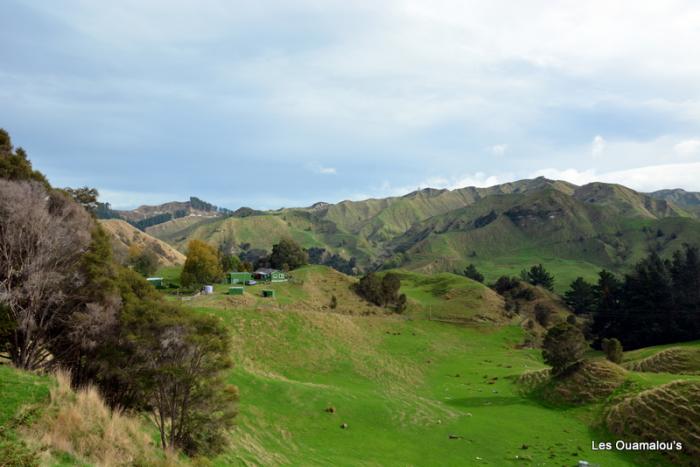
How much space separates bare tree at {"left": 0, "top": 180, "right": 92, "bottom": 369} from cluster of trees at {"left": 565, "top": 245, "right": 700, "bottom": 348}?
11242cm

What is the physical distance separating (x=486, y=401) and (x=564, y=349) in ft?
40.2

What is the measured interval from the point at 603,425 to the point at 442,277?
11110 centimetres

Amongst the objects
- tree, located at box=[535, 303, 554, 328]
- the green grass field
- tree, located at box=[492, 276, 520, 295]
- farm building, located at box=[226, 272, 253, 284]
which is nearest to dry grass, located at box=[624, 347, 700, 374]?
the green grass field

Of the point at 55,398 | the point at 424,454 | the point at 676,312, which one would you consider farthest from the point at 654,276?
the point at 55,398

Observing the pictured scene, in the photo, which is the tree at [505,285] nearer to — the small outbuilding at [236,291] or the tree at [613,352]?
the tree at [613,352]

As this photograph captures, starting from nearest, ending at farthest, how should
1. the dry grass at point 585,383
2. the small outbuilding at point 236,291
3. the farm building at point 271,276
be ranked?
the dry grass at point 585,383
the small outbuilding at point 236,291
the farm building at point 271,276

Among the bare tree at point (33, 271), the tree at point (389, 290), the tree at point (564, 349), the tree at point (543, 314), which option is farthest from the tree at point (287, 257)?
the bare tree at point (33, 271)

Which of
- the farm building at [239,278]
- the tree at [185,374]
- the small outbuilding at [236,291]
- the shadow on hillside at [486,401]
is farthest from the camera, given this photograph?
the farm building at [239,278]

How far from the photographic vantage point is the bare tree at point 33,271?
72.8 feet

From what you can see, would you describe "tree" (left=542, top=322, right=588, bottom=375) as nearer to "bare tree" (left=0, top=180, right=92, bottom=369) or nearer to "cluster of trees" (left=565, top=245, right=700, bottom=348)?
"bare tree" (left=0, top=180, right=92, bottom=369)

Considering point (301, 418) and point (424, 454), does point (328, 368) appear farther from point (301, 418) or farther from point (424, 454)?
point (424, 454)

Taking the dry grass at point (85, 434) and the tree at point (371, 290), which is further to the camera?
the tree at point (371, 290)

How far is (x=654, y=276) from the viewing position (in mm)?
108938

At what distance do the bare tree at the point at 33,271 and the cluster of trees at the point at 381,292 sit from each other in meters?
91.8
